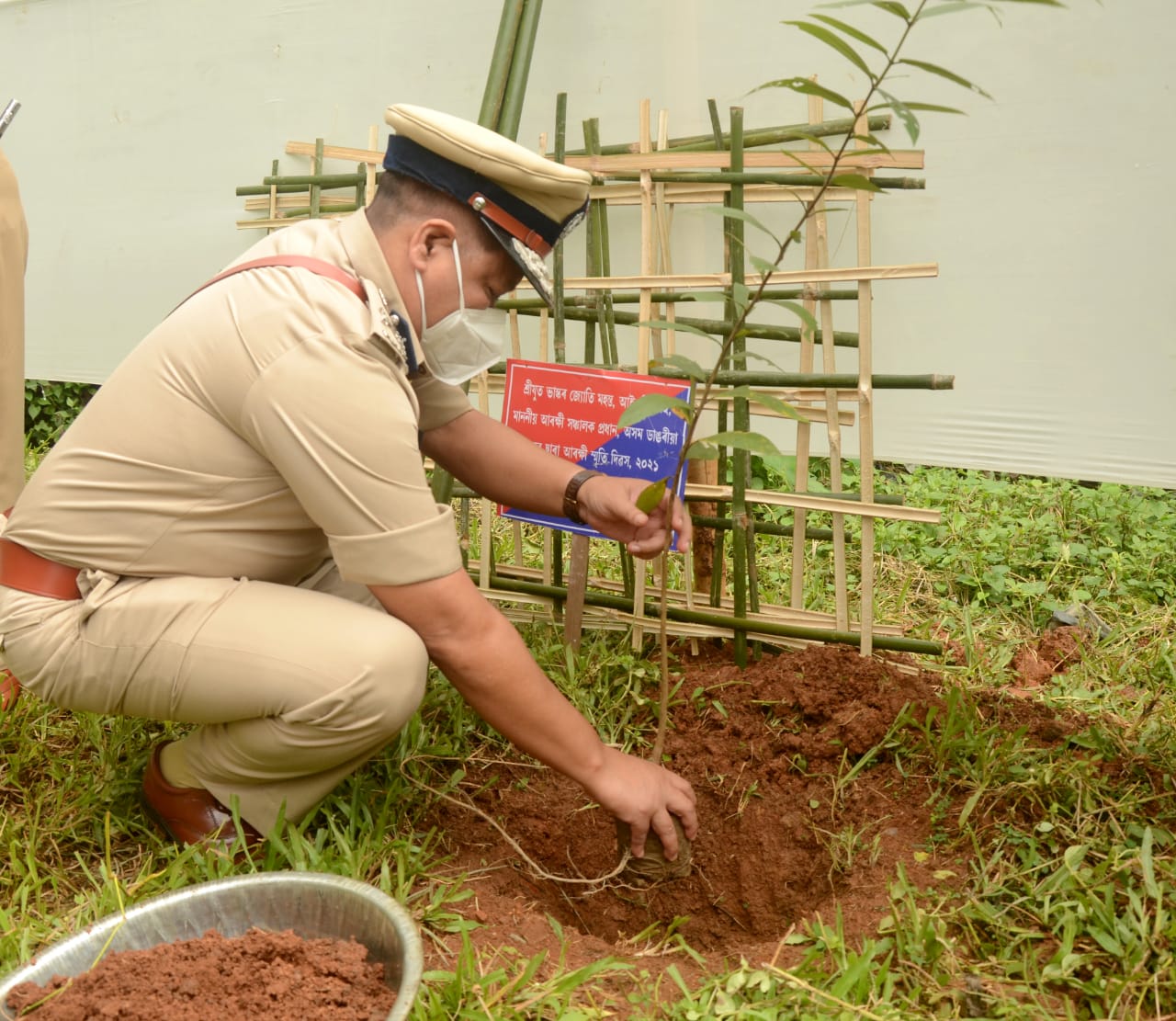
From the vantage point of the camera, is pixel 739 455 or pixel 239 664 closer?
pixel 239 664

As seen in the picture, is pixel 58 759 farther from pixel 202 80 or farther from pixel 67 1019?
pixel 202 80

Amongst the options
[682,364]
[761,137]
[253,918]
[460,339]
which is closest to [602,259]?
[761,137]

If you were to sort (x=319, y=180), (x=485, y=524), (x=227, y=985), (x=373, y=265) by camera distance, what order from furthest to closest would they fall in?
(x=319, y=180) < (x=485, y=524) < (x=373, y=265) < (x=227, y=985)

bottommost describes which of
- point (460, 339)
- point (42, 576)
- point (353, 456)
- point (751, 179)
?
point (42, 576)

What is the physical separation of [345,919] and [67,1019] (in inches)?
14.6

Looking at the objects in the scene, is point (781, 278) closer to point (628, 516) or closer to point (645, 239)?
point (645, 239)

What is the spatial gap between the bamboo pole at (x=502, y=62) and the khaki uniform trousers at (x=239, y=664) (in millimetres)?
1566

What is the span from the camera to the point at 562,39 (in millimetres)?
3143

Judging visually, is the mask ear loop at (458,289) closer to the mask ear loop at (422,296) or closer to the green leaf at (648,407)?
the mask ear loop at (422,296)

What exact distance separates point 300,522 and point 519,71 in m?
1.58

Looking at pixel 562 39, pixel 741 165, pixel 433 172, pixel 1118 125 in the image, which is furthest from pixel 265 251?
pixel 1118 125

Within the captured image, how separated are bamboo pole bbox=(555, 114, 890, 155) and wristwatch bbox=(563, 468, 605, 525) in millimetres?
897

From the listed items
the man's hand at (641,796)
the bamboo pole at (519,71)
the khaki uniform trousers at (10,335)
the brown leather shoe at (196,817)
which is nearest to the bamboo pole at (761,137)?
the bamboo pole at (519,71)

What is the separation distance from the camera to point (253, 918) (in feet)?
5.28
